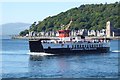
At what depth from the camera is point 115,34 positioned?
185875mm

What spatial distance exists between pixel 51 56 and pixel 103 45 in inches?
497

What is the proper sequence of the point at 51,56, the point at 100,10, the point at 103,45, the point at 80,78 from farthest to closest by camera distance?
the point at 100,10
the point at 103,45
the point at 51,56
the point at 80,78

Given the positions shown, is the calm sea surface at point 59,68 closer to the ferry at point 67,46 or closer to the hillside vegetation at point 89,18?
the ferry at point 67,46

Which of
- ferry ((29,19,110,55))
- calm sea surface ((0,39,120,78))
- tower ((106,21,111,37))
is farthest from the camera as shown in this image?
tower ((106,21,111,37))

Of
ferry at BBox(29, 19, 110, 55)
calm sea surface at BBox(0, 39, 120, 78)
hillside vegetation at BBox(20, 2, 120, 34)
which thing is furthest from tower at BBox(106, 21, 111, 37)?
calm sea surface at BBox(0, 39, 120, 78)

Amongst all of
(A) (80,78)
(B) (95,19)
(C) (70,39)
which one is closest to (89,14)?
(B) (95,19)

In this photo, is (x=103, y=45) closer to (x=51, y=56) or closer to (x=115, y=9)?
(x=51, y=56)

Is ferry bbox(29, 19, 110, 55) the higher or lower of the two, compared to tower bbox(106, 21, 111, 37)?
lower

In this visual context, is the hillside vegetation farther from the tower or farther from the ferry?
the ferry

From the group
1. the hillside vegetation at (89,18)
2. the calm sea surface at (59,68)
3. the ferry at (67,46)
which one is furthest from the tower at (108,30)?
the calm sea surface at (59,68)

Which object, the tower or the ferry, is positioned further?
the tower

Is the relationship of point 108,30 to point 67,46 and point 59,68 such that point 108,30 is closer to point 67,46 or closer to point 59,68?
point 67,46

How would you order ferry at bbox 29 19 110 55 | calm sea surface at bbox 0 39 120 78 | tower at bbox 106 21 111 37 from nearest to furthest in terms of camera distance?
1. calm sea surface at bbox 0 39 120 78
2. ferry at bbox 29 19 110 55
3. tower at bbox 106 21 111 37

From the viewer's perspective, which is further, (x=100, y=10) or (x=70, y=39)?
(x=100, y=10)
